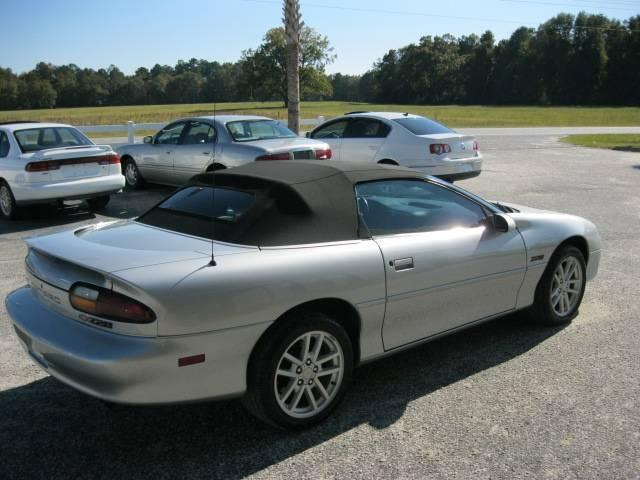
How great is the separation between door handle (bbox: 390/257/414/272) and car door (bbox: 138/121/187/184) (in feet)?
28.6

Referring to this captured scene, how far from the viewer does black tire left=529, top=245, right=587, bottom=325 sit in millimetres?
4801

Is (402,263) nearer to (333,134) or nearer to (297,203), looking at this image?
(297,203)

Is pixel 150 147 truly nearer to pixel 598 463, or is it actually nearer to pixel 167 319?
pixel 167 319

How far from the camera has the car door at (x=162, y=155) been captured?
11734mm

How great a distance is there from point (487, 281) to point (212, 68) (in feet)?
14.4

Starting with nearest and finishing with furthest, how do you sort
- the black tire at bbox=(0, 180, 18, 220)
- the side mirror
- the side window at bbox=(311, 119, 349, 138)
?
the side mirror
the black tire at bbox=(0, 180, 18, 220)
the side window at bbox=(311, 119, 349, 138)

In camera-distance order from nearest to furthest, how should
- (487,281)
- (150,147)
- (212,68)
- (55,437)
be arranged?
(55,437) < (487,281) < (212,68) < (150,147)

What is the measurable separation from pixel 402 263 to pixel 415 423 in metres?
0.92

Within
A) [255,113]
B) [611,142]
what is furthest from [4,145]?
[255,113]

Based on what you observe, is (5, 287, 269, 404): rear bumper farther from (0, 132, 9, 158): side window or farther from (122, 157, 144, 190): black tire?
(122, 157, 144, 190): black tire

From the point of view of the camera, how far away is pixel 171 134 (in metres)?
11.9

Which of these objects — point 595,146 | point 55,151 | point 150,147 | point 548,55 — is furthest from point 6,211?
point 548,55

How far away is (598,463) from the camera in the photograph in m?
3.09

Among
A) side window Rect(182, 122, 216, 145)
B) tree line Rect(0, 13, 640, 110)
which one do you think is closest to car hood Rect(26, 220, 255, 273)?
side window Rect(182, 122, 216, 145)
